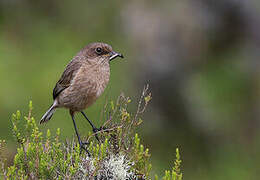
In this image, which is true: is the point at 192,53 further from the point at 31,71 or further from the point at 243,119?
the point at 31,71

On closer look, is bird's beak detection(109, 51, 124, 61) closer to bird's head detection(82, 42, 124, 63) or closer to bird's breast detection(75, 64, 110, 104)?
bird's head detection(82, 42, 124, 63)

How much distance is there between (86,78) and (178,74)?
24.2ft

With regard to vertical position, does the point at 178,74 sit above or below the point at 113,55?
below

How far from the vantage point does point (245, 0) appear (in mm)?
12883

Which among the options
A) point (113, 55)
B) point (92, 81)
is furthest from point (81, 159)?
point (113, 55)

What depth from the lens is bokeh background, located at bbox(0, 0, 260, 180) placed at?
1132 cm

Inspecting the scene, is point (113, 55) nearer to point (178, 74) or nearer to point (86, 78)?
point (86, 78)

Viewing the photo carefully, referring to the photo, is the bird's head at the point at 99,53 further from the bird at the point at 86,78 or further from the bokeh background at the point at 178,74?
the bokeh background at the point at 178,74

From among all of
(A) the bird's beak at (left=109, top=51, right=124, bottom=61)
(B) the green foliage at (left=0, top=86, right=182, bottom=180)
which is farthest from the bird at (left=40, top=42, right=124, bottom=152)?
(B) the green foliage at (left=0, top=86, right=182, bottom=180)

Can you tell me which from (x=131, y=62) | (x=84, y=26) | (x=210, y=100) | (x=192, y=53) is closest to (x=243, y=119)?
(x=210, y=100)

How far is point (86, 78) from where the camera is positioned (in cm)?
524

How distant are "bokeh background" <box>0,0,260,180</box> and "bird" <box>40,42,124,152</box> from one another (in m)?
5.17

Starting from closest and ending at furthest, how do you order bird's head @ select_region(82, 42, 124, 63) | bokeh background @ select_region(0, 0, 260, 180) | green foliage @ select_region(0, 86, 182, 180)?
1. green foliage @ select_region(0, 86, 182, 180)
2. bird's head @ select_region(82, 42, 124, 63)
3. bokeh background @ select_region(0, 0, 260, 180)

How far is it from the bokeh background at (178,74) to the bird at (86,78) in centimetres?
517
